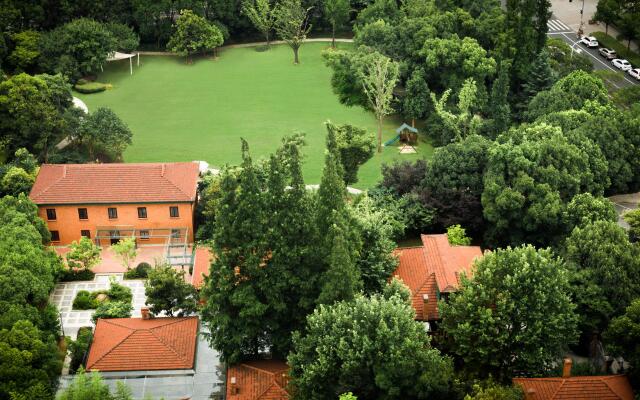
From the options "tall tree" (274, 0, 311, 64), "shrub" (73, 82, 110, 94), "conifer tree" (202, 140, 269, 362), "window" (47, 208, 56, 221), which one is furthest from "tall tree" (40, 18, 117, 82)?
"conifer tree" (202, 140, 269, 362)

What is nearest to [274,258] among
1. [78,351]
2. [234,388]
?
[234,388]

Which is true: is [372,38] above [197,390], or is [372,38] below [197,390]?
above

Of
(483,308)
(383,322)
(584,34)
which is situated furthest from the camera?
(584,34)

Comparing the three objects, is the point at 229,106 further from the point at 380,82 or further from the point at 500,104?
the point at 500,104

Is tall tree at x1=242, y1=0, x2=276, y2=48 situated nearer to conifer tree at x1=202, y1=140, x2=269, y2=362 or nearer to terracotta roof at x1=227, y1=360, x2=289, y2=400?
conifer tree at x1=202, y1=140, x2=269, y2=362

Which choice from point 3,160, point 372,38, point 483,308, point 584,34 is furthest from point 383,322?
point 584,34

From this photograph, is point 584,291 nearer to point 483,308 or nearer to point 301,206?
point 483,308

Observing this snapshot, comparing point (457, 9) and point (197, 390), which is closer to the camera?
point (197, 390)
